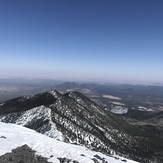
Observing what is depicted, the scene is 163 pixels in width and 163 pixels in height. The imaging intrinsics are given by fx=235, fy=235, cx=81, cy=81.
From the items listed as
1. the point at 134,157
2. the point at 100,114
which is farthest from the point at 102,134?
the point at 100,114

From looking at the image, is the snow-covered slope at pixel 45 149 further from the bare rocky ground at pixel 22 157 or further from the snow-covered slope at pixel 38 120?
the snow-covered slope at pixel 38 120

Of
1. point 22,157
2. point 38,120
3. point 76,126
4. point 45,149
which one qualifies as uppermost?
point 22,157

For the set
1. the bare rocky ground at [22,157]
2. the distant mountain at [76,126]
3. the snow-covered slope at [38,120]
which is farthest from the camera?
the distant mountain at [76,126]

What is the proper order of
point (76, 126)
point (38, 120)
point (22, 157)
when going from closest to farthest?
1. point (22, 157)
2. point (38, 120)
3. point (76, 126)

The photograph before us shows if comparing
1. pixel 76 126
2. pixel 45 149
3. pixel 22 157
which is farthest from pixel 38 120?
pixel 22 157

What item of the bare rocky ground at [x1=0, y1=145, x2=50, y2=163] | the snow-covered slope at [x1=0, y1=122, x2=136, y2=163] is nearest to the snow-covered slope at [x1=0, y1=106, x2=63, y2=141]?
the snow-covered slope at [x1=0, y1=122, x2=136, y2=163]

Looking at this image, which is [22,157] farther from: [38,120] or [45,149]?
[38,120]

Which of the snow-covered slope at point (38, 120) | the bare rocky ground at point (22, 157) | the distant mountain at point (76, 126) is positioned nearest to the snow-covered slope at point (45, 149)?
the bare rocky ground at point (22, 157)

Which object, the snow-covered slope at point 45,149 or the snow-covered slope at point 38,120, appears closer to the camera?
the snow-covered slope at point 45,149

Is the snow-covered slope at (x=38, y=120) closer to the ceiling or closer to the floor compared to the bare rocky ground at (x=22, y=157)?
closer to the floor
